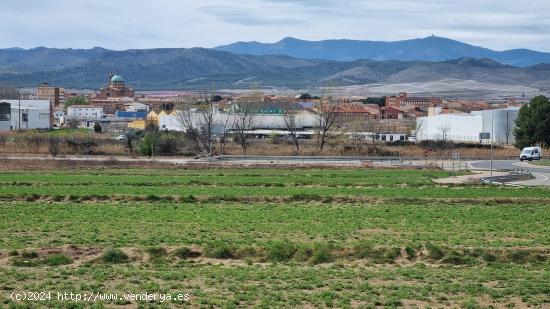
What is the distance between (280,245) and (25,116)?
85.7m

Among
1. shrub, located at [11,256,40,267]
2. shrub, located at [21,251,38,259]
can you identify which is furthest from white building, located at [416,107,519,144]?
shrub, located at [11,256,40,267]

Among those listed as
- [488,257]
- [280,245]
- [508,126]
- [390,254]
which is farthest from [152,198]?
[508,126]

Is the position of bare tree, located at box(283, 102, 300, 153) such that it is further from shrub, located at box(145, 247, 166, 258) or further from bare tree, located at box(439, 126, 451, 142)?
shrub, located at box(145, 247, 166, 258)

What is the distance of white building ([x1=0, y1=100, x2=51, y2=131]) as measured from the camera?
316 feet

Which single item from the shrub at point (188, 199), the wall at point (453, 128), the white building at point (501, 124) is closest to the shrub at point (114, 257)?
the shrub at point (188, 199)

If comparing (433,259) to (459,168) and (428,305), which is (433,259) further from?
(459,168)

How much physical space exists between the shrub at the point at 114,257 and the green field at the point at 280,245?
0.14 feet

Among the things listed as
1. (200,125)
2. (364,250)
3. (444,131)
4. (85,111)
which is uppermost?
(85,111)

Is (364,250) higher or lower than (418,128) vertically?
lower

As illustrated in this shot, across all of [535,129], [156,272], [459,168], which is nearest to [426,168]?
[459,168]

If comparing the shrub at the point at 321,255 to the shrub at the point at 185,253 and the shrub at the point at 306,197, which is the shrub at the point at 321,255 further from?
the shrub at the point at 306,197

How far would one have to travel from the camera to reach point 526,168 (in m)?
53.4

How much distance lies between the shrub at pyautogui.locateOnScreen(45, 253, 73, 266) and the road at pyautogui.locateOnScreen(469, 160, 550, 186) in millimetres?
28297

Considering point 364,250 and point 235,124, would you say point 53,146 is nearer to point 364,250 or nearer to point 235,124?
point 235,124
